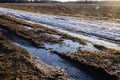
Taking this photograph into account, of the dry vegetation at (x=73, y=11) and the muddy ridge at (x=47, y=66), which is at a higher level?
the muddy ridge at (x=47, y=66)

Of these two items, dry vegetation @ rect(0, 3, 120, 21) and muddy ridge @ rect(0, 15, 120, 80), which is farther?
dry vegetation @ rect(0, 3, 120, 21)

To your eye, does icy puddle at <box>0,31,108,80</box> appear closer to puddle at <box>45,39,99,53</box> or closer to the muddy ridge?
the muddy ridge

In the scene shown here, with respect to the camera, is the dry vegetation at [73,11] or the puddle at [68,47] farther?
the dry vegetation at [73,11]

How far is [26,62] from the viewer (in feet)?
34.1

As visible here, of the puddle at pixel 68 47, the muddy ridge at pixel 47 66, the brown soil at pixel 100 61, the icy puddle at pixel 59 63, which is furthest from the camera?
the puddle at pixel 68 47

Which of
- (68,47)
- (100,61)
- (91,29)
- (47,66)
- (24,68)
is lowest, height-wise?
(91,29)

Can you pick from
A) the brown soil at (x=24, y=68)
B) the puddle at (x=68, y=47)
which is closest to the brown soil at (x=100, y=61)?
the puddle at (x=68, y=47)

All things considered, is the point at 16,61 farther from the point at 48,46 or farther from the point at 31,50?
the point at 48,46

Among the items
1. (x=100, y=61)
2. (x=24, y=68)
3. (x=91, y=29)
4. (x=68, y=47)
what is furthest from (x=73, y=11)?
(x=24, y=68)

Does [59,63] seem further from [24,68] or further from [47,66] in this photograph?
[24,68]

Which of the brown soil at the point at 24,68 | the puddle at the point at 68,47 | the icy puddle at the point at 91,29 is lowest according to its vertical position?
the icy puddle at the point at 91,29

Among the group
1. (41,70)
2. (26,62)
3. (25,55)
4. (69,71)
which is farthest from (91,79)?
(25,55)

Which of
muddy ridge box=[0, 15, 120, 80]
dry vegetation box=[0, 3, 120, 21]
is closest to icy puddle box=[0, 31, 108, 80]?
muddy ridge box=[0, 15, 120, 80]

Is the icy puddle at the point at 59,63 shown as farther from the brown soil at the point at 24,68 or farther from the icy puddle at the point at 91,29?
the icy puddle at the point at 91,29
